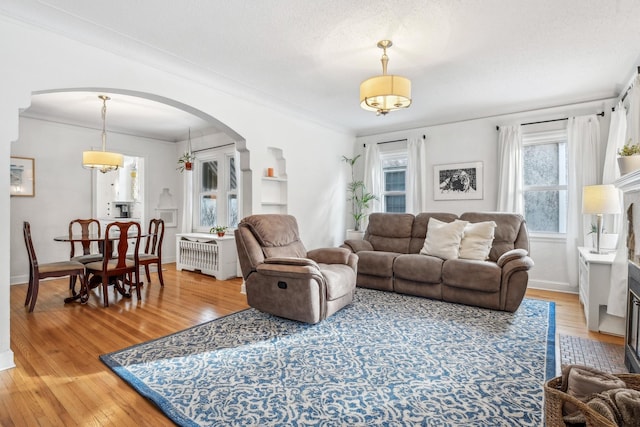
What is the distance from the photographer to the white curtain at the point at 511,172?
15.1 ft

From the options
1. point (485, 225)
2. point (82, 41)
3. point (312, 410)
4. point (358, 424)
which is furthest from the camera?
point (485, 225)

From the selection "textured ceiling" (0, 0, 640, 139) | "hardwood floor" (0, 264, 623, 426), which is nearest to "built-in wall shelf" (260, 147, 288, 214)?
"textured ceiling" (0, 0, 640, 139)

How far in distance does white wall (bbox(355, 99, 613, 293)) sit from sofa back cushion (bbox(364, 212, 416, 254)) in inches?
40.1

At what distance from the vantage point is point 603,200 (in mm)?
3291

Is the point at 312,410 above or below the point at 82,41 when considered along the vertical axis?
below

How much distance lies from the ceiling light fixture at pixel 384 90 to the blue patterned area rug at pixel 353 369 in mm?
2000

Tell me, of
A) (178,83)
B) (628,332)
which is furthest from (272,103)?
(628,332)

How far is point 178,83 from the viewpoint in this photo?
3.36m

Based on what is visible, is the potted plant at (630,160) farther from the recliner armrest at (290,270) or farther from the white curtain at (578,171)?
the recliner armrest at (290,270)

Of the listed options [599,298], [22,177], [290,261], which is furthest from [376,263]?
[22,177]

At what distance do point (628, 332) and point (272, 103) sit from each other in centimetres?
419

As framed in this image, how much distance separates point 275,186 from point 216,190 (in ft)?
6.58

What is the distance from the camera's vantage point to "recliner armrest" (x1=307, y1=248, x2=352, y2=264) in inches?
144

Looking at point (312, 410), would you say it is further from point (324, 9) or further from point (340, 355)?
point (324, 9)
